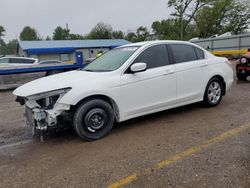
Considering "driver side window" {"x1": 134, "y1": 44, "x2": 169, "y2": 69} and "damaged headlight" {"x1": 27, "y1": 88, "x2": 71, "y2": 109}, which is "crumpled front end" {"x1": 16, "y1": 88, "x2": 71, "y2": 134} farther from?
"driver side window" {"x1": 134, "y1": 44, "x2": 169, "y2": 69}

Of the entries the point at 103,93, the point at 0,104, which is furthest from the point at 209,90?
the point at 0,104

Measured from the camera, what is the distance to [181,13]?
4288 cm

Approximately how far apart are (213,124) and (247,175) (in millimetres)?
1756

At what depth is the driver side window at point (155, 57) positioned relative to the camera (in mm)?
4465

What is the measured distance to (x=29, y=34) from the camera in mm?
79625

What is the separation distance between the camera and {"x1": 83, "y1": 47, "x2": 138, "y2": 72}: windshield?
4344 millimetres

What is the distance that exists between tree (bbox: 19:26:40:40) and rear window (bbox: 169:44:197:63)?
82.5 meters

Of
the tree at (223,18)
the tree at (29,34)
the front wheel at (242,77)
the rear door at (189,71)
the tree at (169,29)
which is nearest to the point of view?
the rear door at (189,71)

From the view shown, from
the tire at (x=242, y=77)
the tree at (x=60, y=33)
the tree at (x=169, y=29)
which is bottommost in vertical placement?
the tire at (x=242, y=77)

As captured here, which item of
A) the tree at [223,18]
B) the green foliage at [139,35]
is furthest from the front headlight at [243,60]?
the green foliage at [139,35]

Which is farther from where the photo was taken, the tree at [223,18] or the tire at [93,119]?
the tree at [223,18]

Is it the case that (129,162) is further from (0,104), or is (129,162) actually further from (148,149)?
(0,104)

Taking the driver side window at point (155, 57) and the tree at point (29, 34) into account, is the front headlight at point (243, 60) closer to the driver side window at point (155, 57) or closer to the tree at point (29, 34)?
the driver side window at point (155, 57)

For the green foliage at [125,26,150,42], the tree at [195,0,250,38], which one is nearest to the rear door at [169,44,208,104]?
the tree at [195,0,250,38]
